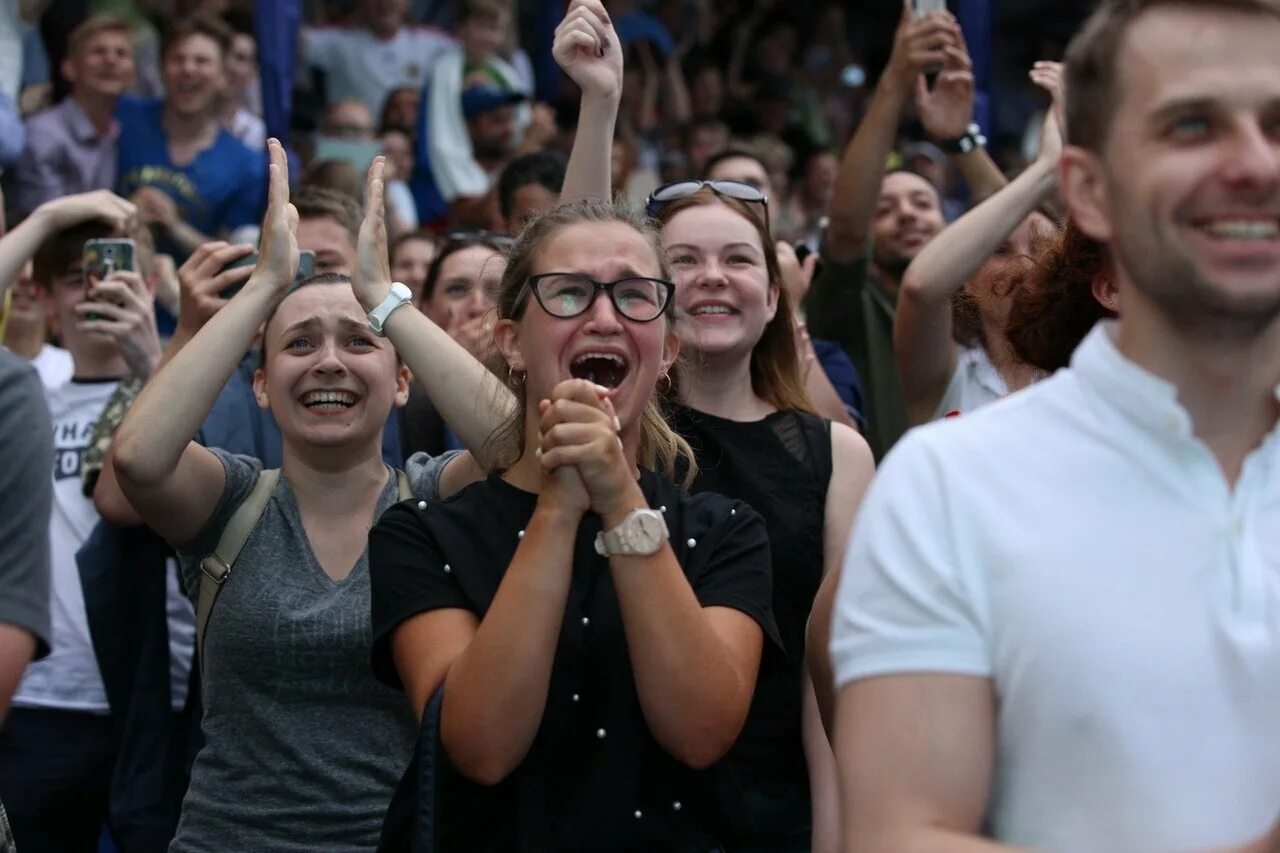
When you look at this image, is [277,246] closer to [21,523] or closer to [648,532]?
[21,523]

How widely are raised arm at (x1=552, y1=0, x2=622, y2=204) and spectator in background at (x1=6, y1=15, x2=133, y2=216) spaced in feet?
14.2

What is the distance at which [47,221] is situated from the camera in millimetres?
4234

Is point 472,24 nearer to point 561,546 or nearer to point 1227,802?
point 561,546

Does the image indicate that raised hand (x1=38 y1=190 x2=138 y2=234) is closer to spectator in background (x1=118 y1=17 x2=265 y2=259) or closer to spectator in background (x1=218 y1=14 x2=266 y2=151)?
spectator in background (x1=118 y1=17 x2=265 y2=259)

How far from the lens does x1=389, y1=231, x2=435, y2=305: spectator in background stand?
5880 mm

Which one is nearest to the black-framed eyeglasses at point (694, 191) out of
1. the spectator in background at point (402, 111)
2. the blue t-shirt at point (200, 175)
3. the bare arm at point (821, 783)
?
the bare arm at point (821, 783)

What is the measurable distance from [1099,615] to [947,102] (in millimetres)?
Answer: 3724

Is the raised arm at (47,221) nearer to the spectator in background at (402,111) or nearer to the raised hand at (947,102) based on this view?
the raised hand at (947,102)

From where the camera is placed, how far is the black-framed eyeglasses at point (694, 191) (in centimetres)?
412

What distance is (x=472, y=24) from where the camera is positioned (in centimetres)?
955

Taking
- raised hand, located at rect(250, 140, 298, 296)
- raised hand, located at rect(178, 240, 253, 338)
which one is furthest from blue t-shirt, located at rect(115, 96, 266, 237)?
raised hand, located at rect(250, 140, 298, 296)

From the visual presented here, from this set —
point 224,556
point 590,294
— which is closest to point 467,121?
point 224,556

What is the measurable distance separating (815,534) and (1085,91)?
168 centimetres

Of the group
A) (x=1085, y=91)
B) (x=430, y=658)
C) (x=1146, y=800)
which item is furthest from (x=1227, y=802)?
(x=430, y=658)
